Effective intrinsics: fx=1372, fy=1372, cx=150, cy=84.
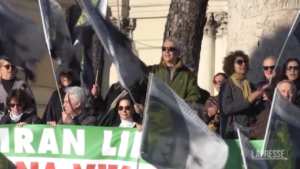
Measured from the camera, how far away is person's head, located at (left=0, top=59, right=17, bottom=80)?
10750 millimetres

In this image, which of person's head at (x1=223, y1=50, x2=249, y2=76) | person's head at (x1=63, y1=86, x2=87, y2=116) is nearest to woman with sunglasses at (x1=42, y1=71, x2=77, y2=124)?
person's head at (x1=63, y1=86, x2=87, y2=116)

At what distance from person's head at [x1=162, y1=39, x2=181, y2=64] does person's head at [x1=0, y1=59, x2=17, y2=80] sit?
1293mm

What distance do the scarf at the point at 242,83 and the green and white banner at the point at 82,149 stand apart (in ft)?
3.22

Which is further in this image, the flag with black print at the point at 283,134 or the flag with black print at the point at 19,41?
the flag with black print at the point at 19,41

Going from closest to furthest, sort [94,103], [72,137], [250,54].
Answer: [72,137] → [94,103] → [250,54]

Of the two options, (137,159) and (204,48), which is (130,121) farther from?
(204,48)

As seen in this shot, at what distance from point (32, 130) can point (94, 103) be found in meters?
1.37

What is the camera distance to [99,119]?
33.8ft

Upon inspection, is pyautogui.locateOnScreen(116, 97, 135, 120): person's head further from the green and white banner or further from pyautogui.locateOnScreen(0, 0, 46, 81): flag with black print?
pyautogui.locateOnScreen(0, 0, 46, 81): flag with black print

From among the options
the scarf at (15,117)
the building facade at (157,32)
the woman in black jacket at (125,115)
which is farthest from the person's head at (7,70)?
the building facade at (157,32)

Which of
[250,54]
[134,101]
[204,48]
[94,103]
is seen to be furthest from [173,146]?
[204,48]

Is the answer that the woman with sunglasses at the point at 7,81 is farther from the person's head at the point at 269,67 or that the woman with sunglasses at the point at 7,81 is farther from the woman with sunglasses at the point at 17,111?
the person's head at the point at 269,67

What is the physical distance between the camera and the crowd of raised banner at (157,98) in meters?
9.23

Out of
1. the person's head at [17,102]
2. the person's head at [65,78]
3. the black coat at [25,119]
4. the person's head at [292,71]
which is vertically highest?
the person's head at [292,71]
